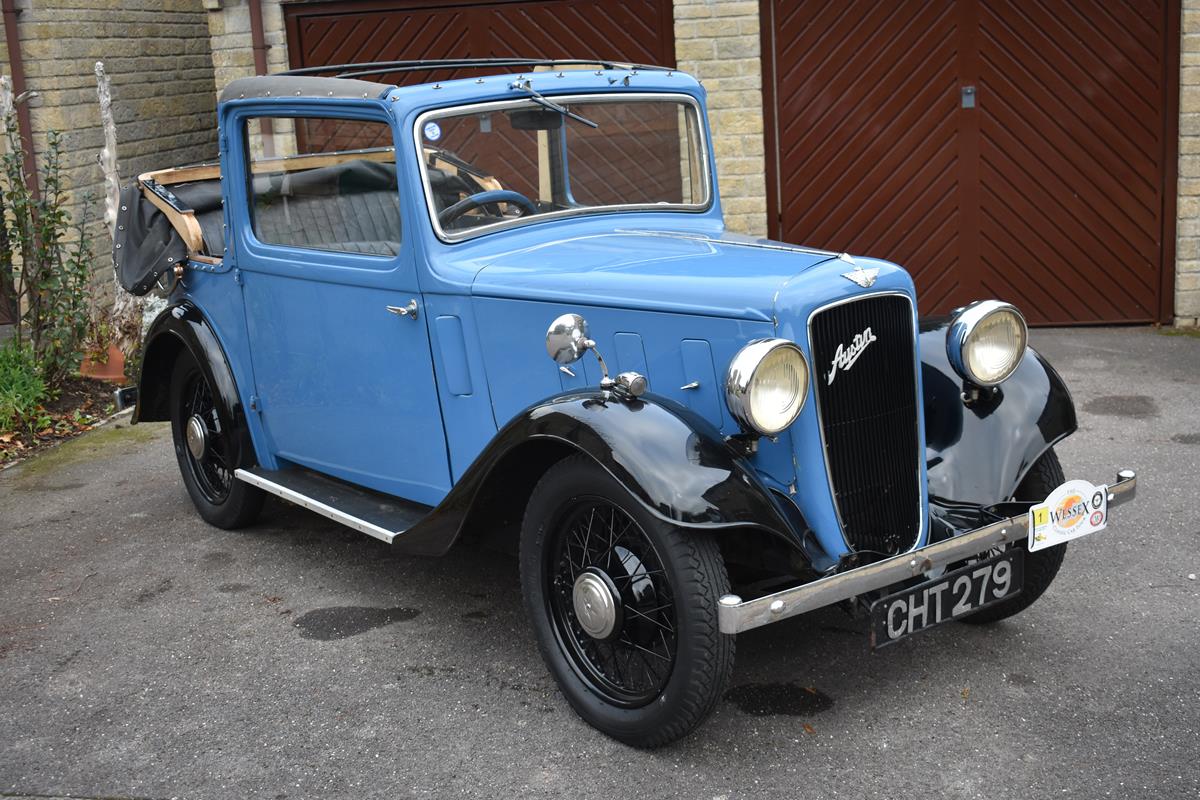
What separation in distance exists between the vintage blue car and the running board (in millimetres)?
15

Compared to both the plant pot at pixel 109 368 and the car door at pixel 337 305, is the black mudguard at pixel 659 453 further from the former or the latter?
the plant pot at pixel 109 368

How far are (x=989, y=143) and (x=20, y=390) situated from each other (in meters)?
6.04

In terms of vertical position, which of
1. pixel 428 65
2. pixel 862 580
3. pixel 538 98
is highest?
pixel 428 65

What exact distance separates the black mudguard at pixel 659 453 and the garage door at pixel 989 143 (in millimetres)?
5400

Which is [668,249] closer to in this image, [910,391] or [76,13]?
[910,391]

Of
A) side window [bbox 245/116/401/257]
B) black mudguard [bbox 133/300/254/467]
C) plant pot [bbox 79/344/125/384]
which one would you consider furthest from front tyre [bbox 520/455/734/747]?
plant pot [bbox 79/344/125/384]

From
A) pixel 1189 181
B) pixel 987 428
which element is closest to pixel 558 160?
pixel 987 428

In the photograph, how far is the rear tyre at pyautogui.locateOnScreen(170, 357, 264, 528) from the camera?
199 inches

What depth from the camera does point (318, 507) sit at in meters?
4.38

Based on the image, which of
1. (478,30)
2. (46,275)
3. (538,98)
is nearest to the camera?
(538,98)

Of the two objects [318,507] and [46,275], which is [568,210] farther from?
[46,275]

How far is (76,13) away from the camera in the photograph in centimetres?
942

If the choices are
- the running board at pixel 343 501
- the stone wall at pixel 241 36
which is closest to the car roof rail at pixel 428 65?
the running board at pixel 343 501

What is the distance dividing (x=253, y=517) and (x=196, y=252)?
1.09 metres
